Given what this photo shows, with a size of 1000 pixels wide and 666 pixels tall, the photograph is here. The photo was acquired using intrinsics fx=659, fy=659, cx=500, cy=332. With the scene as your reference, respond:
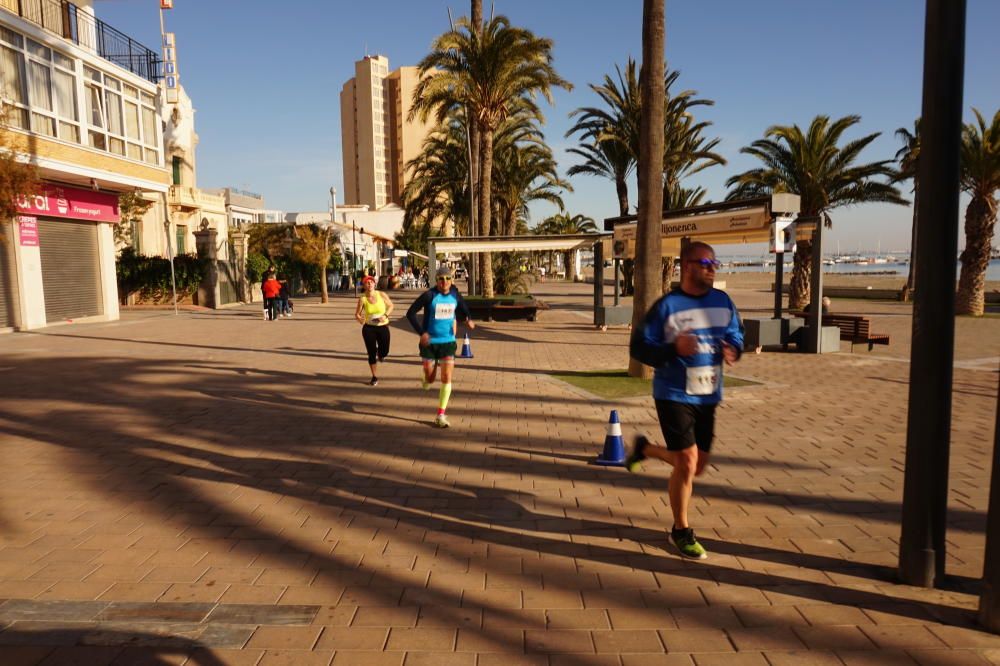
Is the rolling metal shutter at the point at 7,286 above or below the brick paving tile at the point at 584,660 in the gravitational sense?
above

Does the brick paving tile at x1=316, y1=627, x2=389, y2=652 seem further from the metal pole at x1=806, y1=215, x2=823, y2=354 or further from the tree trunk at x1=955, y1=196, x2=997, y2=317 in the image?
the tree trunk at x1=955, y1=196, x2=997, y2=317

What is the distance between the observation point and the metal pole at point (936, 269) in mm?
3303

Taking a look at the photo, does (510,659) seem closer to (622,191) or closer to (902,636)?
(902,636)

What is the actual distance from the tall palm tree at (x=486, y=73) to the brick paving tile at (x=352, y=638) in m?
20.9

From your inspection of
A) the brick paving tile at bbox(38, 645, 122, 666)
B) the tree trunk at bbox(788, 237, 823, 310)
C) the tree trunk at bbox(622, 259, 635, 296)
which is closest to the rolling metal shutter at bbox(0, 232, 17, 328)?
the brick paving tile at bbox(38, 645, 122, 666)

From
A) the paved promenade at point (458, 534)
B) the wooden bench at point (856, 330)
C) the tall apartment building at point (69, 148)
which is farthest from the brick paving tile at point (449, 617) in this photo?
the tall apartment building at point (69, 148)

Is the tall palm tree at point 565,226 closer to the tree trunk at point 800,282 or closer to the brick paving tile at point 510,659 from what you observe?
the tree trunk at point 800,282

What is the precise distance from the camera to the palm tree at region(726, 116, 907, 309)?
2502cm

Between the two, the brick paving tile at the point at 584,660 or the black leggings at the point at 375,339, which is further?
the black leggings at the point at 375,339

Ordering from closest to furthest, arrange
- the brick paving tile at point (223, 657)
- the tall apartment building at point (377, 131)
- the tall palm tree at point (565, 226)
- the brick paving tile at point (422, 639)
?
the brick paving tile at point (223, 657), the brick paving tile at point (422, 639), the tall palm tree at point (565, 226), the tall apartment building at point (377, 131)

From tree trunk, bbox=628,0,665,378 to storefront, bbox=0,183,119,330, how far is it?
15.5 meters

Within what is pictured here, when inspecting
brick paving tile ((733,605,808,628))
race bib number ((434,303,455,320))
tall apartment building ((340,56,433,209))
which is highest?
tall apartment building ((340,56,433,209))

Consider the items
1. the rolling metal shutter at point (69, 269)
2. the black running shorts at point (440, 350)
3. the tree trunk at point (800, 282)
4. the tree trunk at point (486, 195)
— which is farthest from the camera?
the tree trunk at point (800, 282)

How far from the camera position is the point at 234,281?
32531 millimetres
